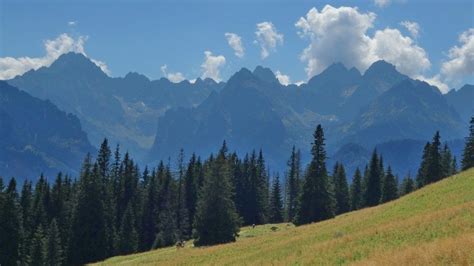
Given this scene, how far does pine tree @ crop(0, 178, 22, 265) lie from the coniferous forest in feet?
0.41

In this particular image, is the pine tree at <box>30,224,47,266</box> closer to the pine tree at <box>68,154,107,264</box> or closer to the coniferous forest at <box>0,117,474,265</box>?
the coniferous forest at <box>0,117,474,265</box>

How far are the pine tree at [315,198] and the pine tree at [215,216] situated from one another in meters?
14.4

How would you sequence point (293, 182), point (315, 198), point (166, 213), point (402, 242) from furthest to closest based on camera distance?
point (293, 182), point (166, 213), point (315, 198), point (402, 242)

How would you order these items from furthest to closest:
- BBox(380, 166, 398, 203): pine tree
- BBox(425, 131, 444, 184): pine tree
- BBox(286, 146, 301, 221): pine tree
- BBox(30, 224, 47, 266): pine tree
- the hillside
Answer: BBox(286, 146, 301, 221): pine tree < BBox(380, 166, 398, 203): pine tree < BBox(425, 131, 444, 184): pine tree < BBox(30, 224, 47, 266): pine tree < the hillside

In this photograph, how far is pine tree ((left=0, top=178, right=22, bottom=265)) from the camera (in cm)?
7094

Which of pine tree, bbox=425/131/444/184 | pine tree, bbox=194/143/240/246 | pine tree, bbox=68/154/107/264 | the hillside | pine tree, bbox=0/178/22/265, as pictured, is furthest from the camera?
pine tree, bbox=425/131/444/184

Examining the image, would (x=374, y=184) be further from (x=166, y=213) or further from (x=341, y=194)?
(x=166, y=213)

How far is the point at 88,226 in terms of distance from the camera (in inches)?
3155

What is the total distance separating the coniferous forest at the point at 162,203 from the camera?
71.0 meters

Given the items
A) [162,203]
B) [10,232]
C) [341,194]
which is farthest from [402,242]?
[341,194]

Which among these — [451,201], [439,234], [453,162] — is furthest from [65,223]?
[453,162]

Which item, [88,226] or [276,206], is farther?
[276,206]

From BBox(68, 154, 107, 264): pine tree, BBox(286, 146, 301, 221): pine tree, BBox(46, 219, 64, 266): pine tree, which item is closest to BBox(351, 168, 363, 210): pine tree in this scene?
BBox(286, 146, 301, 221): pine tree

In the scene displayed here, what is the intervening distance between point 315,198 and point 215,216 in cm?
1923
